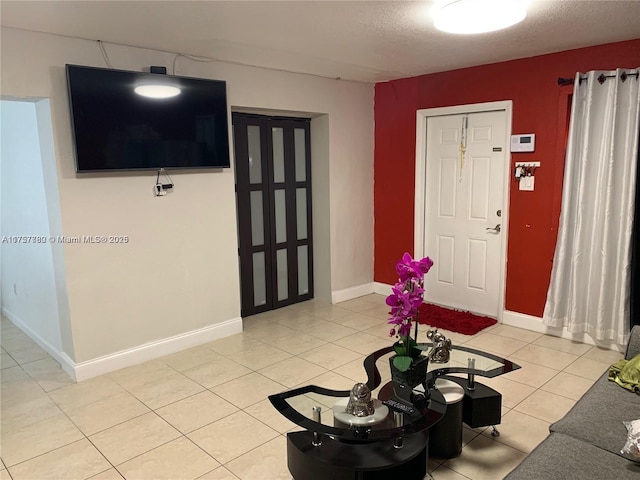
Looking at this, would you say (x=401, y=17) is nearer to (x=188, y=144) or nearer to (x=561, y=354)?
(x=188, y=144)

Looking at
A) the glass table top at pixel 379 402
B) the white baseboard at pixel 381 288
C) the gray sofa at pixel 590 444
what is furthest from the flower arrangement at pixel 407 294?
the white baseboard at pixel 381 288

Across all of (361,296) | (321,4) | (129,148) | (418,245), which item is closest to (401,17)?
(321,4)

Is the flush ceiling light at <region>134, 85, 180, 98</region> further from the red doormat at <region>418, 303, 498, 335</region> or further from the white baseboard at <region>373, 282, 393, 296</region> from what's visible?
the white baseboard at <region>373, 282, 393, 296</region>

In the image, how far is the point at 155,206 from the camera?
375 cm

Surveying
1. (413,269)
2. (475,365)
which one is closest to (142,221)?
(413,269)

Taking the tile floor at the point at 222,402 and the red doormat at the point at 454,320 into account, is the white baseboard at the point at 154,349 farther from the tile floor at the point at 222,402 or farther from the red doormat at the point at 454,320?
the red doormat at the point at 454,320

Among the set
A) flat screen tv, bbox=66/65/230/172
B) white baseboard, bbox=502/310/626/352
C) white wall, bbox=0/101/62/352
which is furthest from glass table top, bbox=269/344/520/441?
white wall, bbox=0/101/62/352

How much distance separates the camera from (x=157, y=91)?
3555 millimetres

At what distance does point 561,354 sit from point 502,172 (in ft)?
5.60

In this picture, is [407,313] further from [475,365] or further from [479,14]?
[479,14]

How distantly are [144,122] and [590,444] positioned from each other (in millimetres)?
3347

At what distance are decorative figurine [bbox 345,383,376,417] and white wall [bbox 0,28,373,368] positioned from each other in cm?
226

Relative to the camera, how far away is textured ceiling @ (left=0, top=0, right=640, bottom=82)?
269 cm

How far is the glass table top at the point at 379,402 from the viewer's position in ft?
6.62
